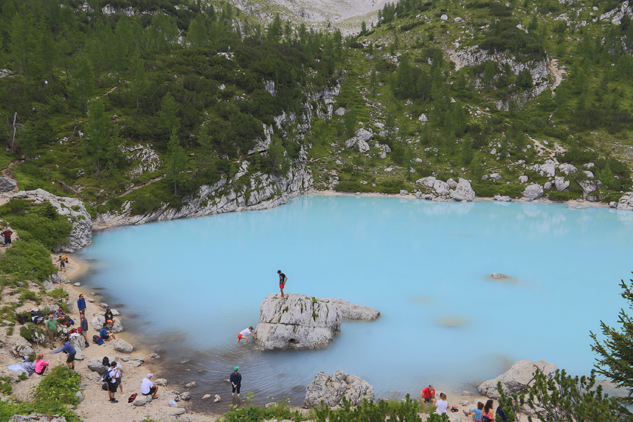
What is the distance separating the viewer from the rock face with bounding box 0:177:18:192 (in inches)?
1620

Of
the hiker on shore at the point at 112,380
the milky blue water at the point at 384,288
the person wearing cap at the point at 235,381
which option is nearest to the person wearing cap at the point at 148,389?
the hiker on shore at the point at 112,380

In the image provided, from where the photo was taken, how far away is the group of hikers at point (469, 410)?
13.3m

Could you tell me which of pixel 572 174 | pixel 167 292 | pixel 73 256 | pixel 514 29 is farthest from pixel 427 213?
pixel 514 29

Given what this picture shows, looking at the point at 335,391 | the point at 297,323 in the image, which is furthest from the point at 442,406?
the point at 297,323

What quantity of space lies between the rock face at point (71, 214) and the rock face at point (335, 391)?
37.0 meters

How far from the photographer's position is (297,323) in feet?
73.6

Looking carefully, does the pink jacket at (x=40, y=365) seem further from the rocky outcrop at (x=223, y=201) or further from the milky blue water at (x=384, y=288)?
the rocky outcrop at (x=223, y=201)

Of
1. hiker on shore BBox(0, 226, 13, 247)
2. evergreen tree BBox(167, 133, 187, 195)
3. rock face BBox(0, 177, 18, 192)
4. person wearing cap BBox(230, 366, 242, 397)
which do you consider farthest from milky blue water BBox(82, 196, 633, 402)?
rock face BBox(0, 177, 18, 192)

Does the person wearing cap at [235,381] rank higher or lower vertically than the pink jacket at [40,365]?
lower

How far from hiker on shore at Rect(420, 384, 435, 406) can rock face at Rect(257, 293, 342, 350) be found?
285 inches

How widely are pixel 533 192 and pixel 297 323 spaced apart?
84.3 metres

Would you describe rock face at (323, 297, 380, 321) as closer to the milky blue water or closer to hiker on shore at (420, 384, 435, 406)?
the milky blue water

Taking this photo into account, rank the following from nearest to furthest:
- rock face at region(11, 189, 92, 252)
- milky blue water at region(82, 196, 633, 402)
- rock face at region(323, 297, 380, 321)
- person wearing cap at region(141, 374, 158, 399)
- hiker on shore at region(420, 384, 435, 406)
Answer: person wearing cap at region(141, 374, 158, 399) < hiker on shore at region(420, 384, 435, 406) < milky blue water at region(82, 196, 633, 402) < rock face at region(323, 297, 380, 321) < rock face at region(11, 189, 92, 252)

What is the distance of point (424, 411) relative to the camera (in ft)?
50.2
